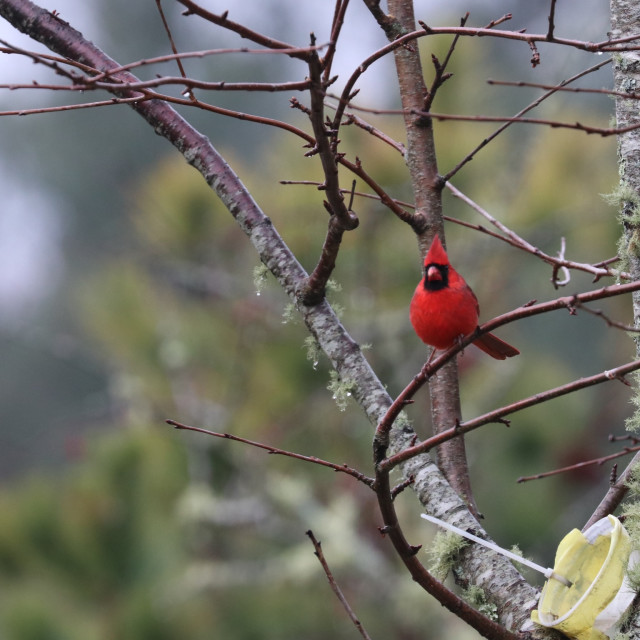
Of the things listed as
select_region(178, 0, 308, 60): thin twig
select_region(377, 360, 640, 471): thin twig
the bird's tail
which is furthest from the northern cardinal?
select_region(178, 0, 308, 60): thin twig

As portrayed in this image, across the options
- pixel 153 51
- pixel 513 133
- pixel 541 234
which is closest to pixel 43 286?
pixel 153 51

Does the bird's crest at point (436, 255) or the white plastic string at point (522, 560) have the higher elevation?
the bird's crest at point (436, 255)

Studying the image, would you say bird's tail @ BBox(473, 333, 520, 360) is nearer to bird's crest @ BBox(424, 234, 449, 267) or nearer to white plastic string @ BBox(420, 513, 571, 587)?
bird's crest @ BBox(424, 234, 449, 267)

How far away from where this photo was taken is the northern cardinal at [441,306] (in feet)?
4.73

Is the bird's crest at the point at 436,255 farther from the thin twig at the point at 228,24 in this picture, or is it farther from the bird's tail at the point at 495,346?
the thin twig at the point at 228,24

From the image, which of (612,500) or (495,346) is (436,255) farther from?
(612,500)

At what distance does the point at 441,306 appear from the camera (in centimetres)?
144

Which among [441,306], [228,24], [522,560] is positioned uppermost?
[228,24]

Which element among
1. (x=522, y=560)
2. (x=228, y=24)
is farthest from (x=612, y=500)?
(x=228, y=24)

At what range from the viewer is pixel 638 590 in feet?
4.15

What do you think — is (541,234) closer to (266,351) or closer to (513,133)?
(266,351)

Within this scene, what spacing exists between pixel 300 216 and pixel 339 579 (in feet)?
6.51

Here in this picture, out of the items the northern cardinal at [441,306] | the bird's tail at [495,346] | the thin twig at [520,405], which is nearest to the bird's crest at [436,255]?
the northern cardinal at [441,306]

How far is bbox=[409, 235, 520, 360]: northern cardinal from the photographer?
144cm
